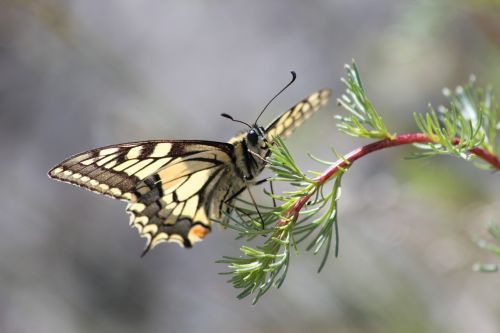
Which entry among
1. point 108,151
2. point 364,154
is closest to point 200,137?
point 108,151

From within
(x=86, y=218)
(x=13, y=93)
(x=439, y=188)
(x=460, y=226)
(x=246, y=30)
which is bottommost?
(x=460, y=226)

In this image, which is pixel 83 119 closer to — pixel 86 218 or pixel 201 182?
pixel 86 218

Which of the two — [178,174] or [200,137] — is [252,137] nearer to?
[178,174]

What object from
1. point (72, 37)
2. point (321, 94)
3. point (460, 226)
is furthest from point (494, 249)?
point (72, 37)

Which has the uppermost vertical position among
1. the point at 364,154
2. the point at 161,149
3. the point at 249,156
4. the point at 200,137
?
the point at 200,137

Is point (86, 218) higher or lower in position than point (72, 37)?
lower

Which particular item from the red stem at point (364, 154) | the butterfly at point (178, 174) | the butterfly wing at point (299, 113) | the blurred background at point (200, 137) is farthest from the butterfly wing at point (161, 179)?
the blurred background at point (200, 137)

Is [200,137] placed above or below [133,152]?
above
